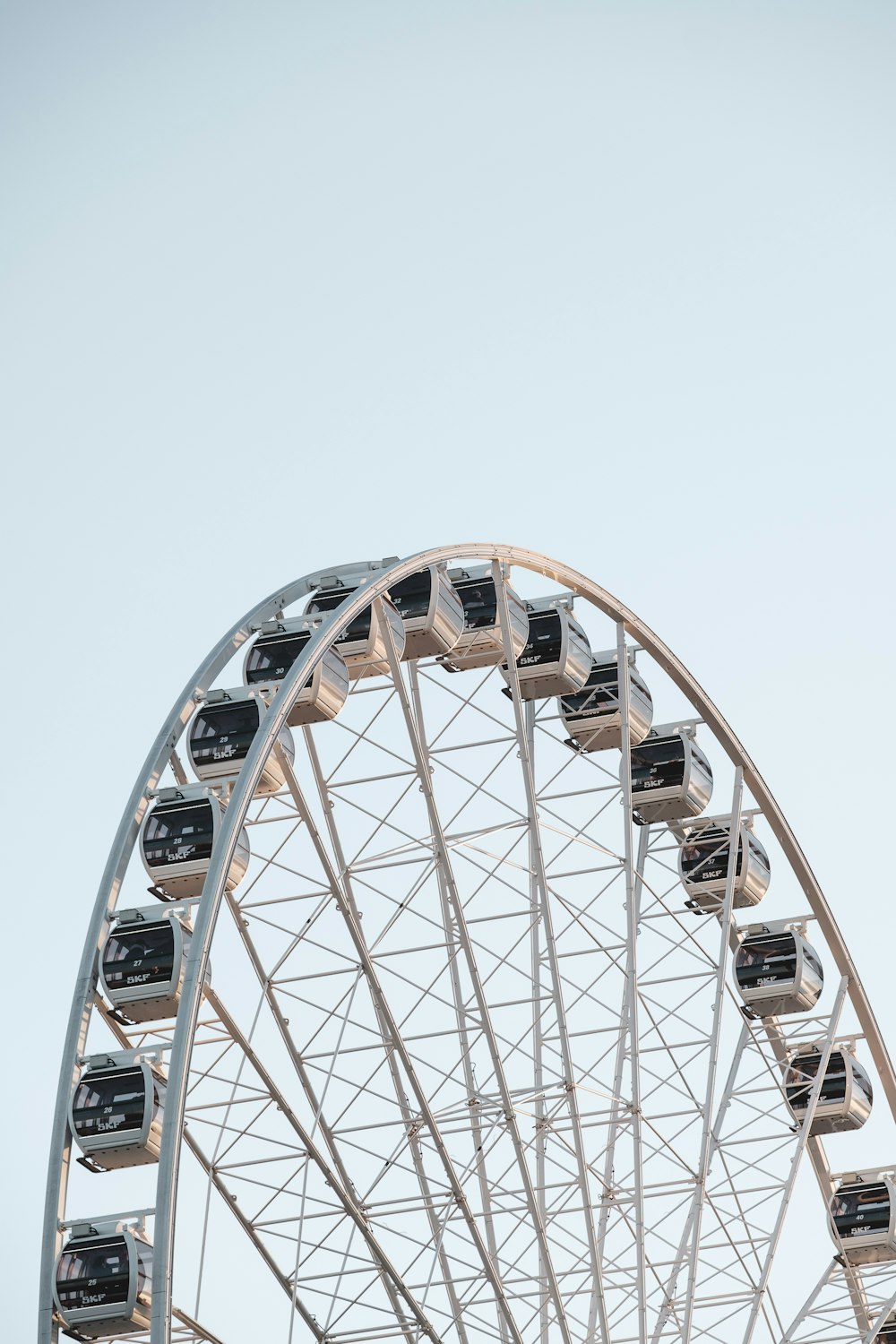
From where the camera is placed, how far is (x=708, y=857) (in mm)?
45031

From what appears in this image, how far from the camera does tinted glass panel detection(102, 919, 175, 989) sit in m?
30.4

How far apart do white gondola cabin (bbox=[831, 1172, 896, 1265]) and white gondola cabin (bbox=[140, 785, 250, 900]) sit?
1878cm

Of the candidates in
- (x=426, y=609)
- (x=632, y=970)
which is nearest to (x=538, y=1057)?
(x=632, y=970)

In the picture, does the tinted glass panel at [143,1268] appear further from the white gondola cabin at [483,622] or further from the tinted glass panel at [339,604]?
the white gondola cabin at [483,622]

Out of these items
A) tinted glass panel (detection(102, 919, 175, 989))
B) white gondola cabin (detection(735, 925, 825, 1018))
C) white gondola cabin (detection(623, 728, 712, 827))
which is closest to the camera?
tinted glass panel (detection(102, 919, 175, 989))

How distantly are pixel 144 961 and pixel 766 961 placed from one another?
17.9 meters

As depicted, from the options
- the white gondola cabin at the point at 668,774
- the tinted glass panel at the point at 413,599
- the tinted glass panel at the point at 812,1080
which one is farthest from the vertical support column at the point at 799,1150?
the tinted glass panel at the point at 413,599

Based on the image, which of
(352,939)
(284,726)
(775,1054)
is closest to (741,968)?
(775,1054)

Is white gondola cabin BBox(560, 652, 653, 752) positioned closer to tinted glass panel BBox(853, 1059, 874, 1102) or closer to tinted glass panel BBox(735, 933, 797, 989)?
tinted glass panel BBox(735, 933, 797, 989)

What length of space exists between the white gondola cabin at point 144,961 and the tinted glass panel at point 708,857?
53.4ft

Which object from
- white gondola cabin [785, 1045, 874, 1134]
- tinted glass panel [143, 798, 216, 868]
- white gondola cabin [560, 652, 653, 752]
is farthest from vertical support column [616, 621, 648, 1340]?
tinted glass panel [143, 798, 216, 868]

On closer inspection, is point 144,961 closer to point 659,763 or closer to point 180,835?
point 180,835

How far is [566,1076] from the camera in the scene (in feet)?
135

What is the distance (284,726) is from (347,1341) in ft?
33.4
